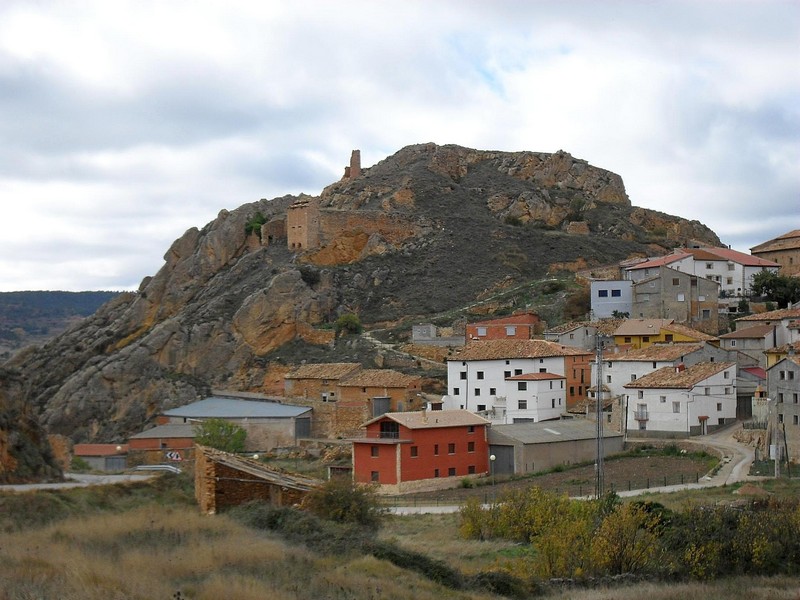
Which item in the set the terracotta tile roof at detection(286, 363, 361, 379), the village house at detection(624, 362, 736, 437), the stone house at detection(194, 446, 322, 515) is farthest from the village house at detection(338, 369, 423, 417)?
the stone house at detection(194, 446, 322, 515)

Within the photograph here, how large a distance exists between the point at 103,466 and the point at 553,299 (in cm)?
3075

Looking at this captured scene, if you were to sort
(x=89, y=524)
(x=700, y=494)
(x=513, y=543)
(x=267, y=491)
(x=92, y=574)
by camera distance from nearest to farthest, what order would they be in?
(x=92, y=574) < (x=89, y=524) < (x=267, y=491) < (x=513, y=543) < (x=700, y=494)

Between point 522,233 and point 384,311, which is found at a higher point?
point 522,233

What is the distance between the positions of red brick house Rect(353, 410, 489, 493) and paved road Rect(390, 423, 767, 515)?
19.4 feet

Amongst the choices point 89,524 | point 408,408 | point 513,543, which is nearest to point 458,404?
point 408,408

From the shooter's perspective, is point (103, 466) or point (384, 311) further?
point (384, 311)

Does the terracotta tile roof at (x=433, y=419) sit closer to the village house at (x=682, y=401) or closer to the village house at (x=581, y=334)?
the village house at (x=682, y=401)

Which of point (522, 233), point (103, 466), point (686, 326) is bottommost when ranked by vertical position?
point (103, 466)

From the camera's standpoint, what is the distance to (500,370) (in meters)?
52.9

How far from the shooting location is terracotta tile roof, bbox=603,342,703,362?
1983 inches

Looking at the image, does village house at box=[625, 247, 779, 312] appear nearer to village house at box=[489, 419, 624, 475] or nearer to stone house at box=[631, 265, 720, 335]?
stone house at box=[631, 265, 720, 335]

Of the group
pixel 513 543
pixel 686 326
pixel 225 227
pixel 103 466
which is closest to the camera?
pixel 513 543

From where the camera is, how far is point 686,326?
59.1m

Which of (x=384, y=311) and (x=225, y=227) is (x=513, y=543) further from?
(x=225, y=227)
